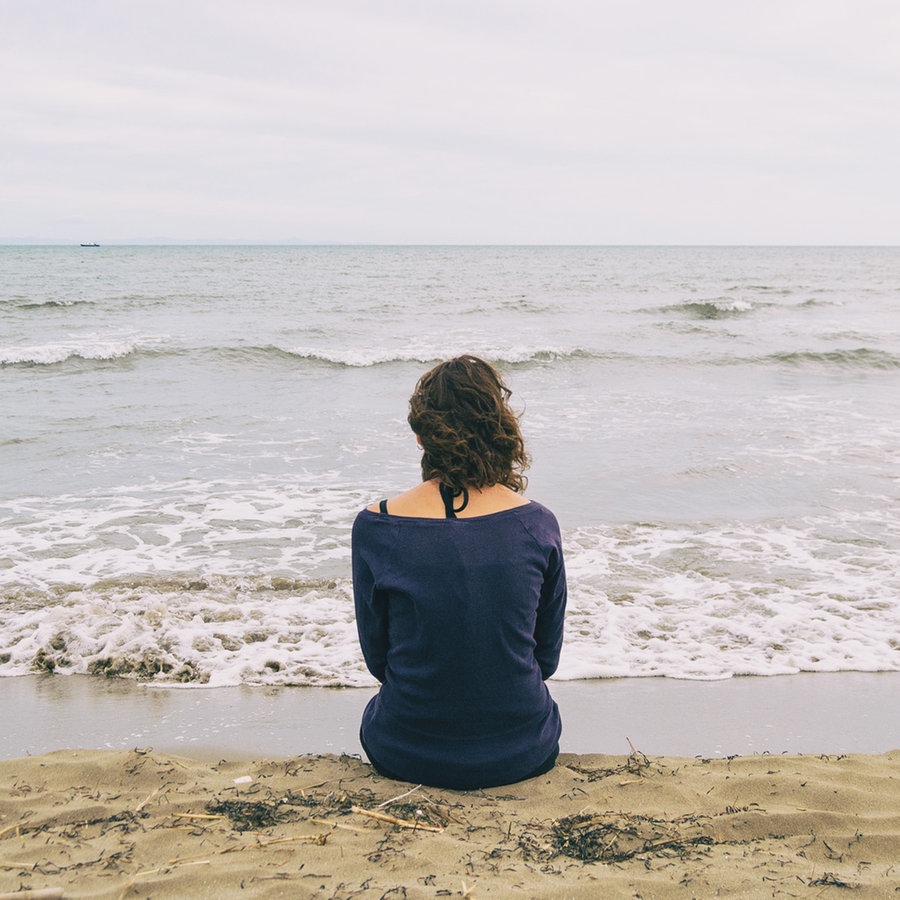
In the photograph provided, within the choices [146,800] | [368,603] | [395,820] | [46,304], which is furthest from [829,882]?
[46,304]

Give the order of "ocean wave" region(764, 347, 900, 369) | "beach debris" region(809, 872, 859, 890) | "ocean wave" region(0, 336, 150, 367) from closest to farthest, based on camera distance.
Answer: "beach debris" region(809, 872, 859, 890)
"ocean wave" region(0, 336, 150, 367)
"ocean wave" region(764, 347, 900, 369)

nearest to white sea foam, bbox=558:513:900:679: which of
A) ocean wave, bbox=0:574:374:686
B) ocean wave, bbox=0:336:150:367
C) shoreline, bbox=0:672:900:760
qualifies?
shoreline, bbox=0:672:900:760

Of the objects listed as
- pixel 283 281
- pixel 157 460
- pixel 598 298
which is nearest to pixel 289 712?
pixel 157 460

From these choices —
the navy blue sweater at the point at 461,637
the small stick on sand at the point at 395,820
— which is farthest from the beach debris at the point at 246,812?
the navy blue sweater at the point at 461,637

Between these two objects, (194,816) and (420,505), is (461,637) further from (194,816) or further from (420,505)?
(194,816)

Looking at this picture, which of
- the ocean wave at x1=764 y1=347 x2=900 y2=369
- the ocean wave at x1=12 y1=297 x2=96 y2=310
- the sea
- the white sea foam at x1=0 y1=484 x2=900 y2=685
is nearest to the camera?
the white sea foam at x1=0 y1=484 x2=900 y2=685

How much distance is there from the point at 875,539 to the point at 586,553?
2.52 meters

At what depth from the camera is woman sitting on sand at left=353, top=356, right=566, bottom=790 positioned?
8.45 ft

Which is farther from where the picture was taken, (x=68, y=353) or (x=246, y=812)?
(x=68, y=353)

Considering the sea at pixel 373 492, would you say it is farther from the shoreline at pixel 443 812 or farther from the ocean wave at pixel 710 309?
the ocean wave at pixel 710 309

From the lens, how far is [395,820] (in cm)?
263

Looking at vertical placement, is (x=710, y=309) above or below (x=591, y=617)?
above

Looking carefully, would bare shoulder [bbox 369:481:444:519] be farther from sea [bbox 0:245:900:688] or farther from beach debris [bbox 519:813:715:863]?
sea [bbox 0:245:900:688]

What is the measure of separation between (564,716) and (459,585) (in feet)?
6.35
